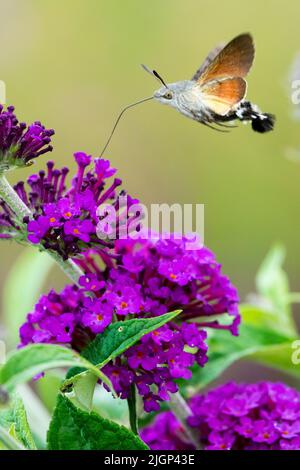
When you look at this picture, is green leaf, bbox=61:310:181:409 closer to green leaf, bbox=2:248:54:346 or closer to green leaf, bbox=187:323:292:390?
green leaf, bbox=187:323:292:390

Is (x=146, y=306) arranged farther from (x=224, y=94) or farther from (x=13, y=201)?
(x=224, y=94)

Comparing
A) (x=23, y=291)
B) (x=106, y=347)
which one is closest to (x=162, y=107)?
(x=23, y=291)

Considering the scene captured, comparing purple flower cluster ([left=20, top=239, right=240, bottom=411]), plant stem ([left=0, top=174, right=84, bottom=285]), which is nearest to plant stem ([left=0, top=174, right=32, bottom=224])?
plant stem ([left=0, top=174, right=84, bottom=285])

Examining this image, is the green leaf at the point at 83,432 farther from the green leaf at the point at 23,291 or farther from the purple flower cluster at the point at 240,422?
the green leaf at the point at 23,291

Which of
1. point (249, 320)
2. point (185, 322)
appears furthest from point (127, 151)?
point (185, 322)

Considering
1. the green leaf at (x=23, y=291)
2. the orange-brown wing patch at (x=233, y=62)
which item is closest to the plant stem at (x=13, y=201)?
the orange-brown wing patch at (x=233, y=62)
